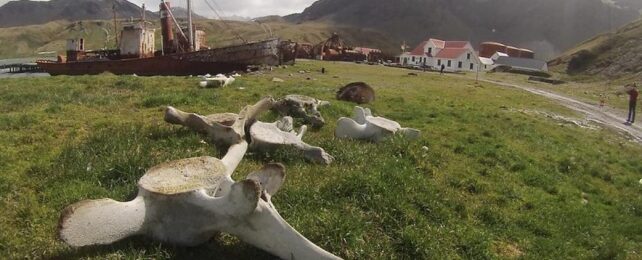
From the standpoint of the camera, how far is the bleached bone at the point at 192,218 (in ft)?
18.0

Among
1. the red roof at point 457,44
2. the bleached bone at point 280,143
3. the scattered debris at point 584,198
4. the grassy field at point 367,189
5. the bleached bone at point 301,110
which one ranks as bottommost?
the scattered debris at point 584,198

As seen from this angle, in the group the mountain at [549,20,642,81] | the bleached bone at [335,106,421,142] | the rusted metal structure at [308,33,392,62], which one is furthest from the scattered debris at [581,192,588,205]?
the rusted metal structure at [308,33,392,62]

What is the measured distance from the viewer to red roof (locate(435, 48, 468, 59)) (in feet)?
371

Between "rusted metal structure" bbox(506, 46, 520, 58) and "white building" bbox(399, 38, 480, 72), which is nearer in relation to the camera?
"white building" bbox(399, 38, 480, 72)

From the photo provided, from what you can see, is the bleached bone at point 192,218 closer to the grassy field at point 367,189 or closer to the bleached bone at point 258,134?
the grassy field at point 367,189

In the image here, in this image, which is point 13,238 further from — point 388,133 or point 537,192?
point 537,192

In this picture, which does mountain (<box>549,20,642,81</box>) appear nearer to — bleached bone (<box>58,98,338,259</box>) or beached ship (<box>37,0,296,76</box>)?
beached ship (<box>37,0,296,76</box>)

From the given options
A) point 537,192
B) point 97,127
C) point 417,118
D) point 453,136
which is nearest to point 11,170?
point 97,127

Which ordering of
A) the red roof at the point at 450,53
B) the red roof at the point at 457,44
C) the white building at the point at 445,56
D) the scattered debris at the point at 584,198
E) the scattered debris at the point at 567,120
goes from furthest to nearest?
the red roof at the point at 457,44 → the red roof at the point at 450,53 → the white building at the point at 445,56 → the scattered debris at the point at 567,120 → the scattered debris at the point at 584,198

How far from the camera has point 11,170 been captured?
825 cm

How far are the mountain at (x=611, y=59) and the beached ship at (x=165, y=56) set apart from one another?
4806 centimetres

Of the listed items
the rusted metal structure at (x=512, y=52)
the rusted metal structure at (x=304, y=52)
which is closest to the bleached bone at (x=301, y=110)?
the rusted metal structure at (x=304, y=52)

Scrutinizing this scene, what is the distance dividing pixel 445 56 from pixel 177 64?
85.2 m

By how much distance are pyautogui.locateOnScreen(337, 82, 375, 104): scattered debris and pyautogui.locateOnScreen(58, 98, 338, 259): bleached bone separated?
1450cm
